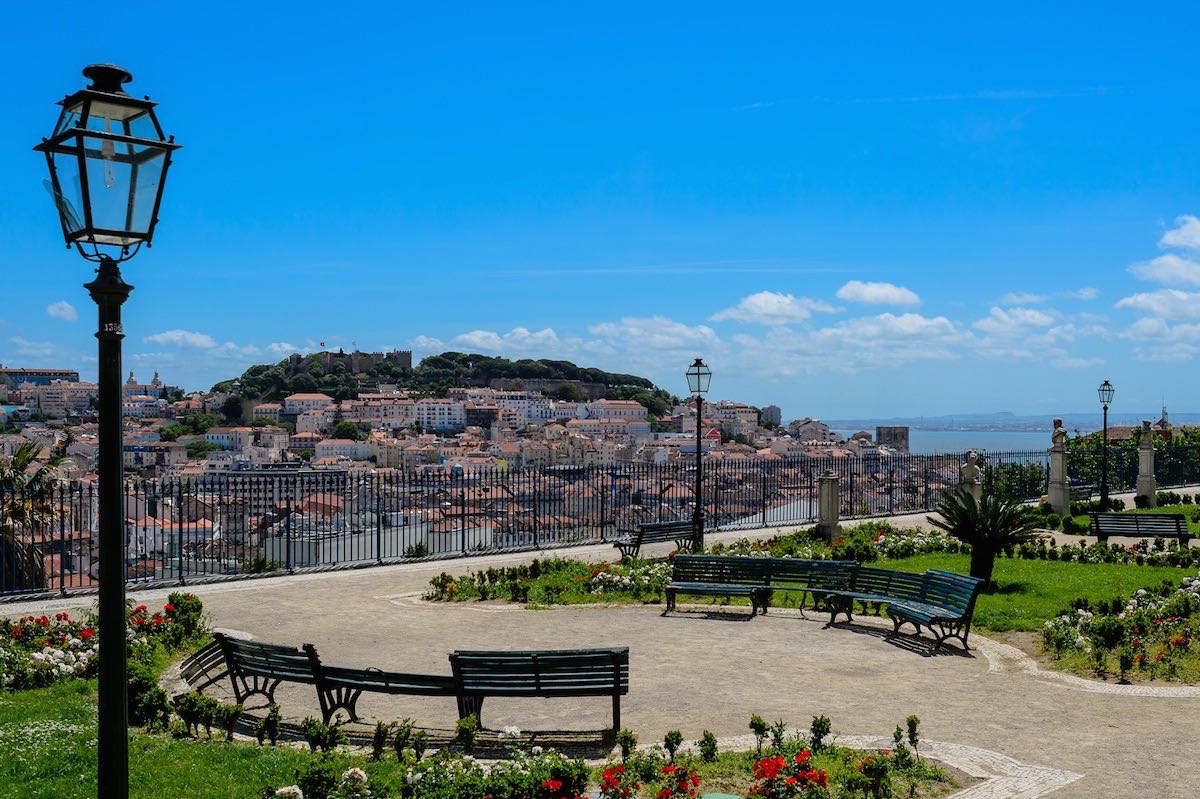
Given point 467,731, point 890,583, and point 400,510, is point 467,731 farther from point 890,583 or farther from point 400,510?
point 400,510

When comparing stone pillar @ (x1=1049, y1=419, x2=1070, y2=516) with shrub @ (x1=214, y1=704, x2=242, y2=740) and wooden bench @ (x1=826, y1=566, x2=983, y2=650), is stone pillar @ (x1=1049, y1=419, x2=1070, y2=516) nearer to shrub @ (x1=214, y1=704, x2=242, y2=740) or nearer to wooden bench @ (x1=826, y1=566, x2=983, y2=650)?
wooden bench @ (x1=826, y1=566, x2=983, y2=650)

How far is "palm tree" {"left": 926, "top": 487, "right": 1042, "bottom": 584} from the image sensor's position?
1326 cm

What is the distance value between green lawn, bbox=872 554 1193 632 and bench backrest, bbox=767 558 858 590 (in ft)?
5.08

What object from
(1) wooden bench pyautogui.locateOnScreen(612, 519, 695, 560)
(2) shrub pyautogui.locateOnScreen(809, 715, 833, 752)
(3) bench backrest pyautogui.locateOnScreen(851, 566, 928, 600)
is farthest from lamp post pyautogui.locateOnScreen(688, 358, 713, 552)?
(2) shrub pyautogui.locateOnScreen(809, 715, 833, 752)

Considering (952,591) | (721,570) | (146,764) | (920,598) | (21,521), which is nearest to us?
(146,764)

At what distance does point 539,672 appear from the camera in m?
7.35

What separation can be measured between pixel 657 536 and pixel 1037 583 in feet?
20.2

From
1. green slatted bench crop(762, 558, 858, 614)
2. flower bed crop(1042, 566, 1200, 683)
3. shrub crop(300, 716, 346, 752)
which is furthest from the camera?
green slatted bench crop(762, 558, 858, 614)

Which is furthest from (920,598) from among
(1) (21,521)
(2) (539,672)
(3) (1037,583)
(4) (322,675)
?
(1) (21,521)

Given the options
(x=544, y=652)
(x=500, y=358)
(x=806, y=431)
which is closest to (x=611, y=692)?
(x=544, y=652)

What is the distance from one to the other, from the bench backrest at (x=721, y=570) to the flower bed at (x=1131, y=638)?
11.4ft

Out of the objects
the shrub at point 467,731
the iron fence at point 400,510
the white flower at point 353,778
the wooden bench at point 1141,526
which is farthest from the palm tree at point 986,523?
the white flower at point 353,778

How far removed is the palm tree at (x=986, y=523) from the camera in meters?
13.3

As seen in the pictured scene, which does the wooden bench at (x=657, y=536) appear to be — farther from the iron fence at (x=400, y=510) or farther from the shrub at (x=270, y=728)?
the shrub at (x=270, y=728)
